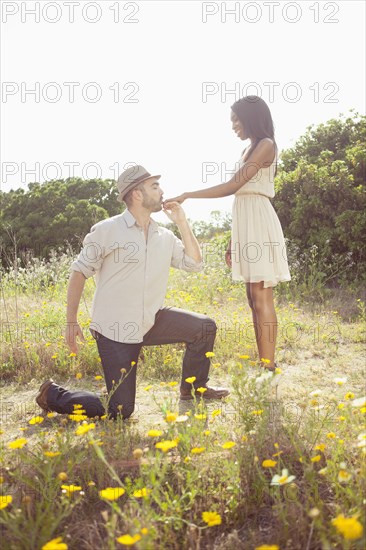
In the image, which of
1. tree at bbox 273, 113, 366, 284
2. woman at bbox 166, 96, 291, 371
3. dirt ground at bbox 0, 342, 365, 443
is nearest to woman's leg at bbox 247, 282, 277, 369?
woman at bbox 166, 96, 291, 371

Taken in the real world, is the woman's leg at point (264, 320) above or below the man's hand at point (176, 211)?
below

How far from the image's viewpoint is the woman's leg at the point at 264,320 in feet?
12.7

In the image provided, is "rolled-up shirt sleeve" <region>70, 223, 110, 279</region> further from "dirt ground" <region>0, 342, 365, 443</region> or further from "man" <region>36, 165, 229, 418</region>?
"dirt ground" <region>0, 342, 365, 443</region>

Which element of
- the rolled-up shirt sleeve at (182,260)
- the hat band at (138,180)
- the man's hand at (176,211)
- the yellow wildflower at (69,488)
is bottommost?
the yellow wildflower at (69,488)

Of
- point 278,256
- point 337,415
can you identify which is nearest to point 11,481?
point 337,415

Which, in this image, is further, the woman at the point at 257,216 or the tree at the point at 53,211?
the tree at the point at 53,211

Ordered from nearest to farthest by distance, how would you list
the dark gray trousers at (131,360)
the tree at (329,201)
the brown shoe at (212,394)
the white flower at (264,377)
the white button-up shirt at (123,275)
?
1. the white flower at (264,377)
2. the dark gray trousers at (131,360)
3. the white button-up shirt at (123,275)
4. the brown shoe at (212,394)
5. the tree at (329,201)

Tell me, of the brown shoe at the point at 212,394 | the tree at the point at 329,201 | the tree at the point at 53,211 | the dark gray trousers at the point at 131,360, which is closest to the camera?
the dark gray trousers at the point at 131,360

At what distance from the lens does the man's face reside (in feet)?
11.5

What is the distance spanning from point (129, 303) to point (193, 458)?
4.02 ft

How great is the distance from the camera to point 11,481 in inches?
98.0

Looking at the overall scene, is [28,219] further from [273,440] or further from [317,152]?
[273,440]

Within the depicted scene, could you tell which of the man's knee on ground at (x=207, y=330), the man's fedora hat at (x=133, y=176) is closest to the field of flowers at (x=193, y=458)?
the man's knee on ground at (x=207, y=330)

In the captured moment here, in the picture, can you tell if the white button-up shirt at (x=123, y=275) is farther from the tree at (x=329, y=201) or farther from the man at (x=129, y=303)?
the tree at (x=329, y=201)
